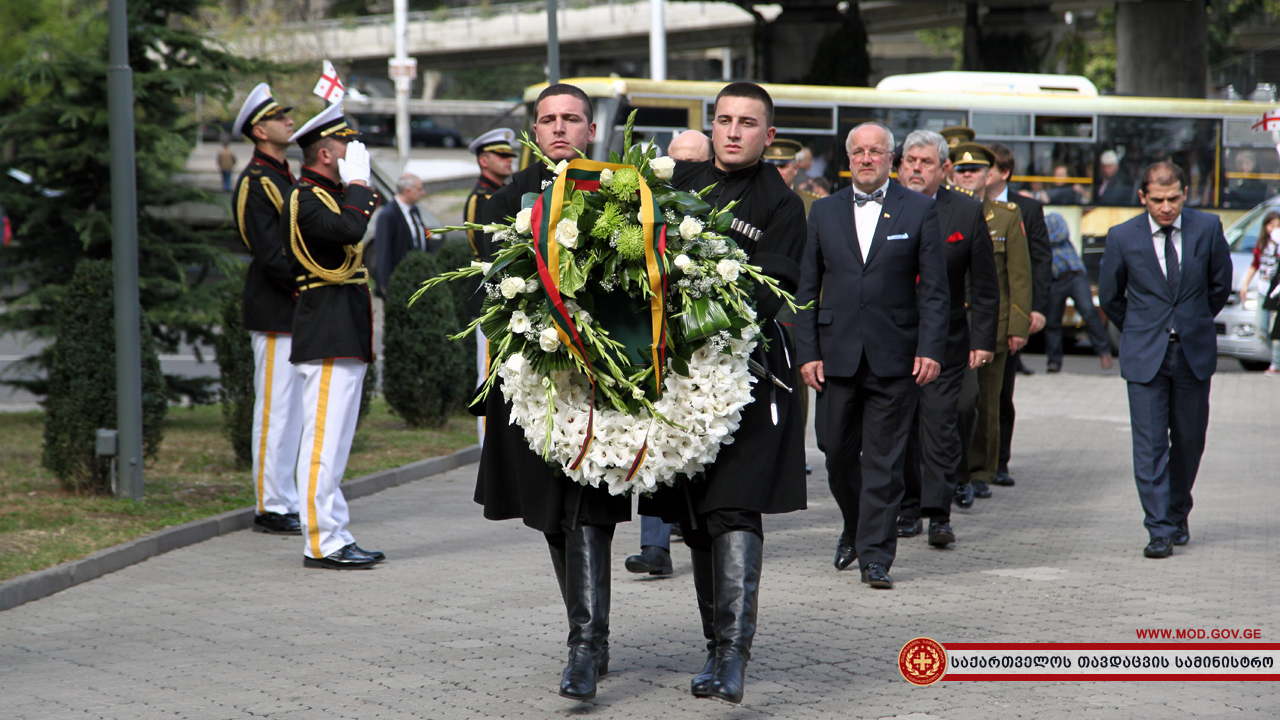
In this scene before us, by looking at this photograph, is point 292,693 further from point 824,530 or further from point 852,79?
point 852,79

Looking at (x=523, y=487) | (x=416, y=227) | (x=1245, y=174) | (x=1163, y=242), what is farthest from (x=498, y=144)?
(x=1245, y=174)

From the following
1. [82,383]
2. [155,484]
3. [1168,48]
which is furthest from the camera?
[1168,48]

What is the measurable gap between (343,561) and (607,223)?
325 centimetres

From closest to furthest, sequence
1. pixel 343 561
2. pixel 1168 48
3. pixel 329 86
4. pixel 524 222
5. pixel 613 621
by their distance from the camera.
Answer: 1. pixel 524 222
2. pixel 613 621
3. pixel 343 561
4. pixel 329 86
5. pixel 1168 48

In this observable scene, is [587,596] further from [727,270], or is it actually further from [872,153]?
[872,153]

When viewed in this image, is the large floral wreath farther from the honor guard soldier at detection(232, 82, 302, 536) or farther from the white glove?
the honor guard soldier at detection(232, 82, 302, 536)

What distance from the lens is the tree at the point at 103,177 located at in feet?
35.0

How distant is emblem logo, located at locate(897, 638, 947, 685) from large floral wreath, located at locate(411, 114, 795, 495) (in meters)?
1.20

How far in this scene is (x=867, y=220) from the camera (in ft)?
21.6

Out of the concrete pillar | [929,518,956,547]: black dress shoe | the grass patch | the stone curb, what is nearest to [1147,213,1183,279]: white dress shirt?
[929,518,956,547]: black dress shoe

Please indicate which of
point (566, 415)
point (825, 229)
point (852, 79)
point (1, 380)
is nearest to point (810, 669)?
point (566, 415)

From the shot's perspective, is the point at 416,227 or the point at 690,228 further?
the point at 416,227

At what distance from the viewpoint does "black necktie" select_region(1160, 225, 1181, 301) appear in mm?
7117

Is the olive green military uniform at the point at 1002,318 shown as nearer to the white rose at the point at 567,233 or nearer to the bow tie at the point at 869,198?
the bow tie at the point at 869,198
